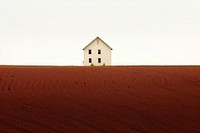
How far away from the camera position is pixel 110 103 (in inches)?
395

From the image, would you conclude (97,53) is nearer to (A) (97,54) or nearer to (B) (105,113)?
(A) (97,54)

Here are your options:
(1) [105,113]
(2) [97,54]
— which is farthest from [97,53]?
(1) [105,113]

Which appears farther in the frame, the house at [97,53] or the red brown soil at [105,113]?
the house at [97,53]

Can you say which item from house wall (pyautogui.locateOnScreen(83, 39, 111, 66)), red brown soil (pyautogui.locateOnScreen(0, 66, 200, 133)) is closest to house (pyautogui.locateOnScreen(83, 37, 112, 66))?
house wall (pyautogui.locateOnScreen(83, 39, 111, 66))

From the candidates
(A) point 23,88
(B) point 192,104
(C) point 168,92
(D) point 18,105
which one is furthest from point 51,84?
(B) point 192,104

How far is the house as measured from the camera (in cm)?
5697

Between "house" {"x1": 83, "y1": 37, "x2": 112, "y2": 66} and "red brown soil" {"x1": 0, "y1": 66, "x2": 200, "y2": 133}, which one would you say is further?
"house" {"x1": 83, "y1": 37, "x2": 112, "y2": 66}

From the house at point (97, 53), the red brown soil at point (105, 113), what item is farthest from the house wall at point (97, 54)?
the red brown soil at point (105, 113)

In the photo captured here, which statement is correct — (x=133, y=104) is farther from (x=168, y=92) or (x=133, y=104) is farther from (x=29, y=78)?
(x=29, y=78)

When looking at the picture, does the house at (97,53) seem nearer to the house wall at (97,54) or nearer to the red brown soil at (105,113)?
the house wall at (97,54)

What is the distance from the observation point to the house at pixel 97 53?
57.0 m

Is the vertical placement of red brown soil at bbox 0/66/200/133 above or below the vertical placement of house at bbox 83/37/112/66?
below

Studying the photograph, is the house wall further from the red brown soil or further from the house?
the red brown soil

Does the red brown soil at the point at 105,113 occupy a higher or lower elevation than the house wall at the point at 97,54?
lower
